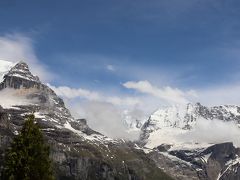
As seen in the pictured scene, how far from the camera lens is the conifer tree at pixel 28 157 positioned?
2366 inches

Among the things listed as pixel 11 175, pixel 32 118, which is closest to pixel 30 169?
pixel 11 175

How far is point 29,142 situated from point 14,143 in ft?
5.43

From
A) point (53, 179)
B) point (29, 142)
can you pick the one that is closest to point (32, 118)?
point (29, 142)

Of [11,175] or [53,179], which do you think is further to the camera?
[53,179]

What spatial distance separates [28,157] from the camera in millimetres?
61031

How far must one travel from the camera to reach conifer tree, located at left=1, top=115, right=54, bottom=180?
60094 mm

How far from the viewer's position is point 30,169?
199 feet

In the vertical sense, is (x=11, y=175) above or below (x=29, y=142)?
below

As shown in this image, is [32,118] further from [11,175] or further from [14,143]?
[11,175]

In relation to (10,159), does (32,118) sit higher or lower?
higher

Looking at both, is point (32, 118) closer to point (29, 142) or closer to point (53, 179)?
point (29, 142)

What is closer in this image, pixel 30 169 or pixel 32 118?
pixel 30 169

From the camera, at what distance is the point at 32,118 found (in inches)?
2566

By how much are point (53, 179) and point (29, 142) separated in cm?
512
